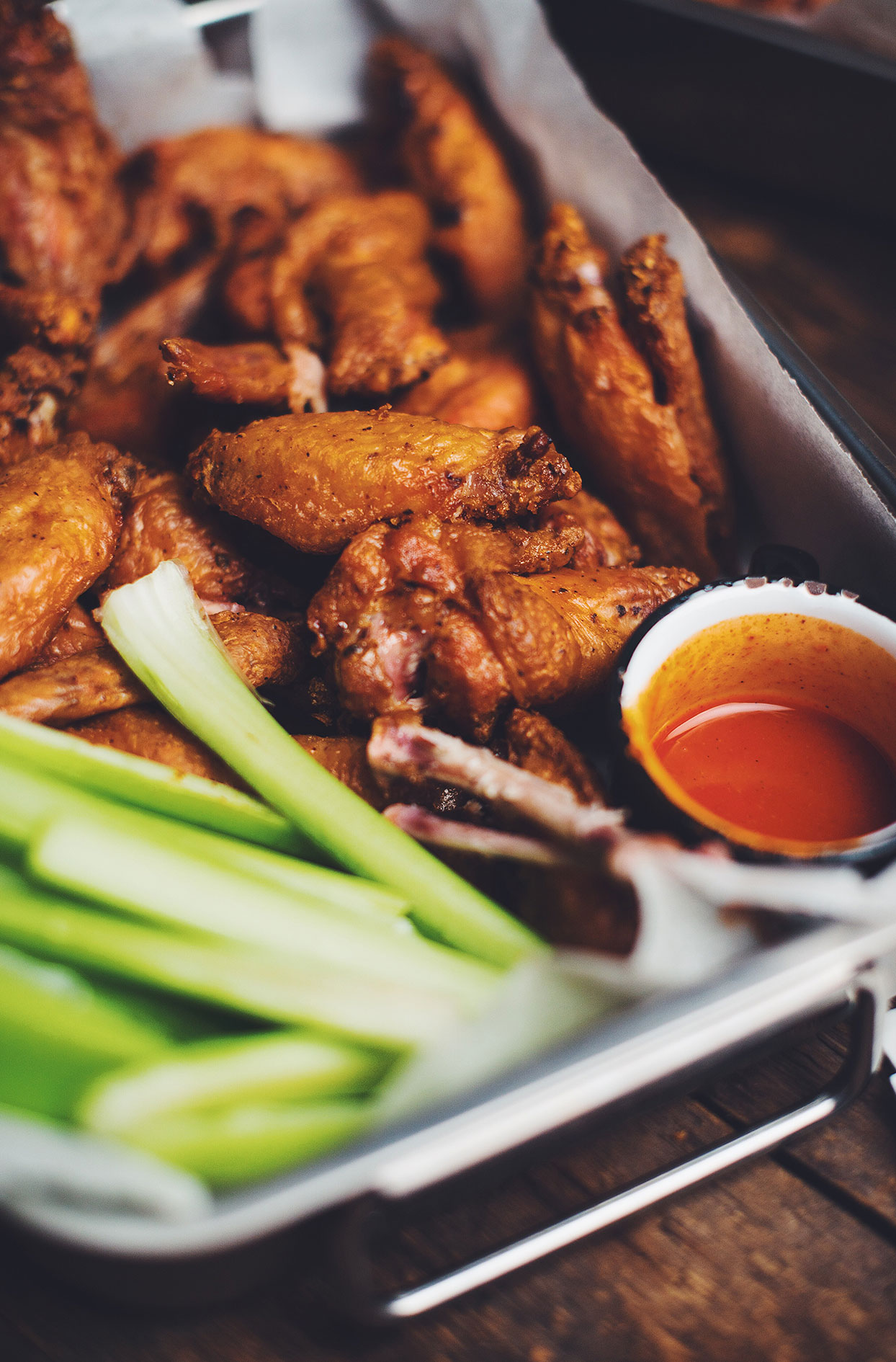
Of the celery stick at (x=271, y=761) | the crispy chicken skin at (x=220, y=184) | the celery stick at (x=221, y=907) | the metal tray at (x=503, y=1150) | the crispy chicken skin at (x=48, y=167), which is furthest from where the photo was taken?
the crispy chicken skin at (x=220, y=184)

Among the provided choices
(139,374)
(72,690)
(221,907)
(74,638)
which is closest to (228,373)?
(139,374)

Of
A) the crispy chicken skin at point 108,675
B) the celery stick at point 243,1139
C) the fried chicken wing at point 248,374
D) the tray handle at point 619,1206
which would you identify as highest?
the fried chicken wing at point 248,374

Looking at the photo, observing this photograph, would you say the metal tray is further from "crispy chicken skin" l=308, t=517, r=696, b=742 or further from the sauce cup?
"crispy chicken skin" l=308, t=517, r=696, b=742

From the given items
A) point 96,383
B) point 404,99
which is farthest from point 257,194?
point 96,383

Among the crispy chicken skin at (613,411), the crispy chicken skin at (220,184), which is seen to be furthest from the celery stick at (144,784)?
the crispy chicken skin at (220,184)

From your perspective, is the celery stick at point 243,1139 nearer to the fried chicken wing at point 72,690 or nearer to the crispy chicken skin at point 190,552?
the fried chicken wing at point 72,690

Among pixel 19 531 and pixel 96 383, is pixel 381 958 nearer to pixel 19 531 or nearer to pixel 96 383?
pixel 19 531
